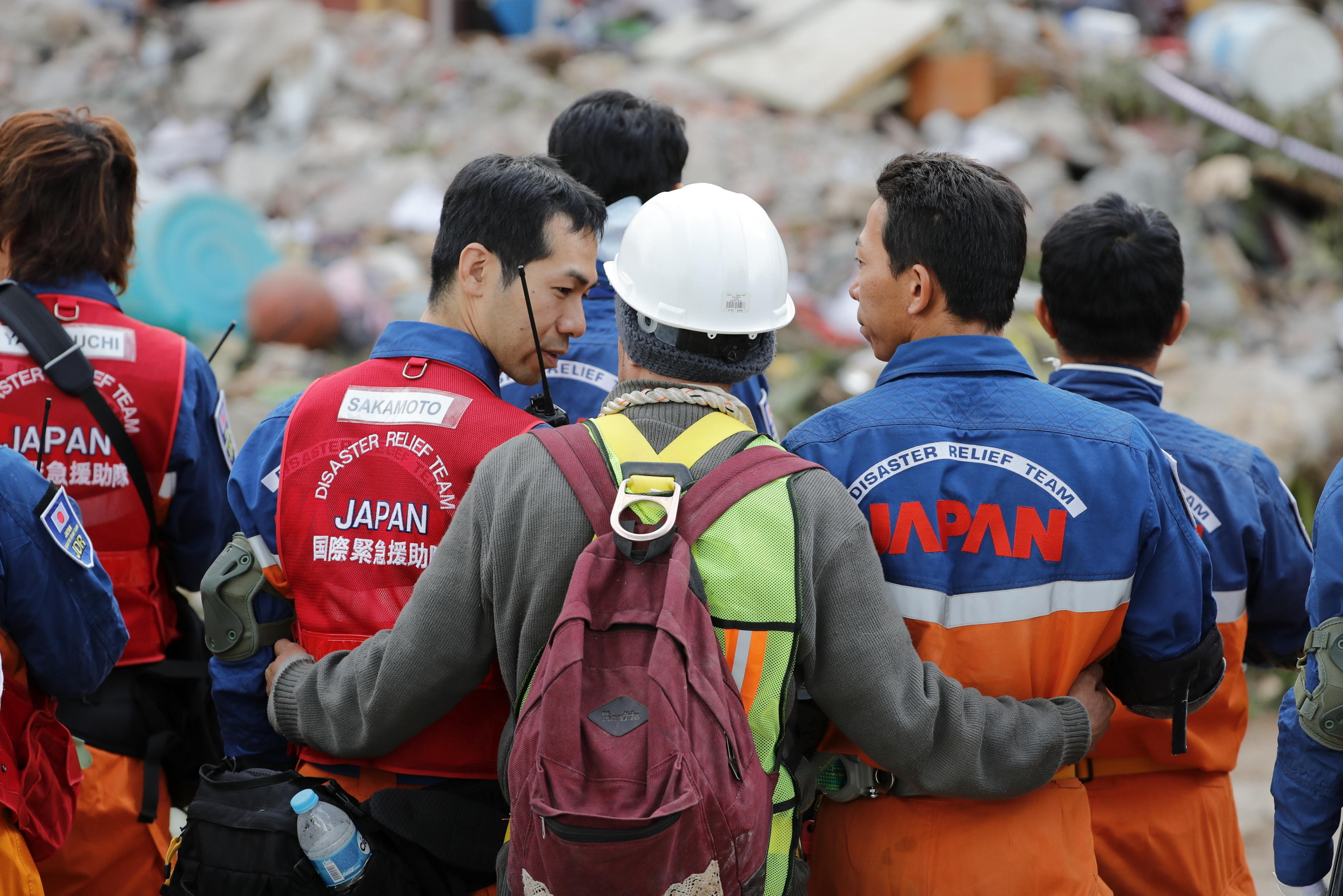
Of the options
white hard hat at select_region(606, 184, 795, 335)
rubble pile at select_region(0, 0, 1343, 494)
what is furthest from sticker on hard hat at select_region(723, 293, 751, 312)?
rubble pile at select_region(0, 0, 1343, 494)

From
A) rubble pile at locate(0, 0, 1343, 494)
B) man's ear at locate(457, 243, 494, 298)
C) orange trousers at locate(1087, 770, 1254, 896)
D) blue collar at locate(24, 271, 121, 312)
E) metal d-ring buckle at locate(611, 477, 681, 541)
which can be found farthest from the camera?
rubble pile at locate(0, 0, 1343, 494)

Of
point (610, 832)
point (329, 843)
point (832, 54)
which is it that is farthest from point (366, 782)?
point (832, 54)

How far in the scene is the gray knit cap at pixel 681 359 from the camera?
219cm

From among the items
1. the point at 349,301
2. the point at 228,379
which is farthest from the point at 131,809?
the point at 349,301

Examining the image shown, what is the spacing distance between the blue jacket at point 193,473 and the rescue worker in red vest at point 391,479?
0.56 meters

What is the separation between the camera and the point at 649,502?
195 cm

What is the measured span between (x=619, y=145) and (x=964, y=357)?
1.37m

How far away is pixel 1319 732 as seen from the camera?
2.37 m

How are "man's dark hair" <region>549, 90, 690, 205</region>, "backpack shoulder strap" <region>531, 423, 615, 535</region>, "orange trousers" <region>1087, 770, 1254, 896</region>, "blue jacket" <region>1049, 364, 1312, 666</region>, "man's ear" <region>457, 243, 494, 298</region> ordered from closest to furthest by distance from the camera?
"backpack shoulder strap" <region>531, 423, 615, 535</region>
"man's ear" <region>457, 243, 494, 298</region>
"orange trousers" <region>1087, 770, 1254, 896</region>
"blue jacket" <region>1049, 364, 1312, 666</region>
"man's dark hair" <region>549, 90, 690, 205</region>

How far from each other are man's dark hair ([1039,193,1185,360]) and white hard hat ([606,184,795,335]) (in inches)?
39.8

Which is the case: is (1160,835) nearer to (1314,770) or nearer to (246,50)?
(1314,770)

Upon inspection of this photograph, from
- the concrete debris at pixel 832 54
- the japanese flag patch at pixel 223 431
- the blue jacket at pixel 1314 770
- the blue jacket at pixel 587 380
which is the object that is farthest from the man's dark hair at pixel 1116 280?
the concrete debris at pixel 832 54

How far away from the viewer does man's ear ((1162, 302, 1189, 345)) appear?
9.95 ft

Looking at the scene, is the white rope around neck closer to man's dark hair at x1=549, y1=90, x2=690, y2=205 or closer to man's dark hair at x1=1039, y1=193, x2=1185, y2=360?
man's dark hair at x1=1039, y1=193, x2=1185, y2=360
